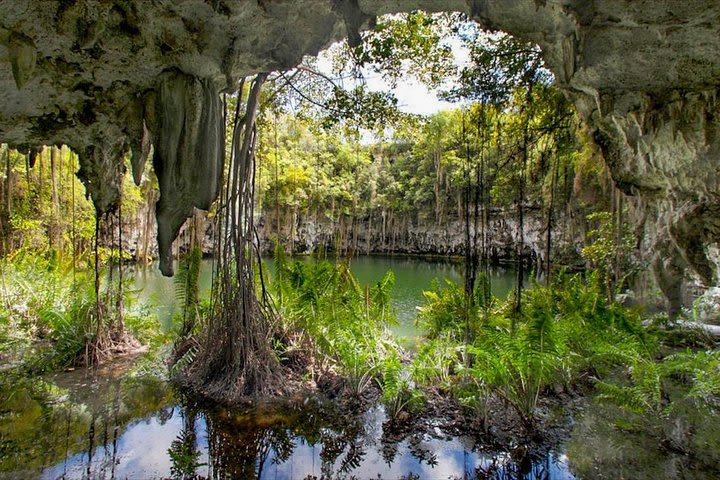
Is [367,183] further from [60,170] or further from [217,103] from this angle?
[217,103]

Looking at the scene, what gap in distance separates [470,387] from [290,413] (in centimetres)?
209

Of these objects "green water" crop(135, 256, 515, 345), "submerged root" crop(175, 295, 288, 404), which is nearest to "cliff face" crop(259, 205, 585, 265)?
"green water" crop(135, 256, 515, 345)

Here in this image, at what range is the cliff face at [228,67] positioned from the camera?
2922mm

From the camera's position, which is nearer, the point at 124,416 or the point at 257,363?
the point at 124,416

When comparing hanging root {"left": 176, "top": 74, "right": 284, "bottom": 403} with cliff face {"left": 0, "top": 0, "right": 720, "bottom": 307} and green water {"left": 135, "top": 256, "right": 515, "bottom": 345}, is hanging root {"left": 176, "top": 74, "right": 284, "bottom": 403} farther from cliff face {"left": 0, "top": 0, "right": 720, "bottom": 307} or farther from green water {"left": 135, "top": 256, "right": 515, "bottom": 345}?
green water {"left": 135, "top": 256, "right": 515, "bottom": 345}

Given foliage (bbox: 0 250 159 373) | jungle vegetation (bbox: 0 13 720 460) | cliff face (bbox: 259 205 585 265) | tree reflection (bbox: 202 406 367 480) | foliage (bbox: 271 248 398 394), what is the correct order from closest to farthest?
tree reflection (bbox: 202 406 367 480)
jungle vegetation (bbox: 0 13 720 460)
foliage (bbox: 271 248 398 394)
foliage (bbox: 0 250 159 373)
cliff face (bbox: 259 205 585 265)

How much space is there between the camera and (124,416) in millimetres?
4324

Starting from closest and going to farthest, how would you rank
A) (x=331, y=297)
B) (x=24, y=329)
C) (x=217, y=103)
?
(x=217, y=103), (x=331, y=297), (x=24, y=329)

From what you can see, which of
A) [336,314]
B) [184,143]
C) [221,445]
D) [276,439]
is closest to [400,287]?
[336,314]

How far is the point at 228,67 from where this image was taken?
3.45 meters

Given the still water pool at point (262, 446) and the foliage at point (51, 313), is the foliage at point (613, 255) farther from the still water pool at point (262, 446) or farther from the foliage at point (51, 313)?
the foliage at point (51, 313)

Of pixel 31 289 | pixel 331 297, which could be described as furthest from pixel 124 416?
pixel 31 289

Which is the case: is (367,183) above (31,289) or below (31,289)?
above

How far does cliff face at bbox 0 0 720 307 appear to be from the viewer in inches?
115
